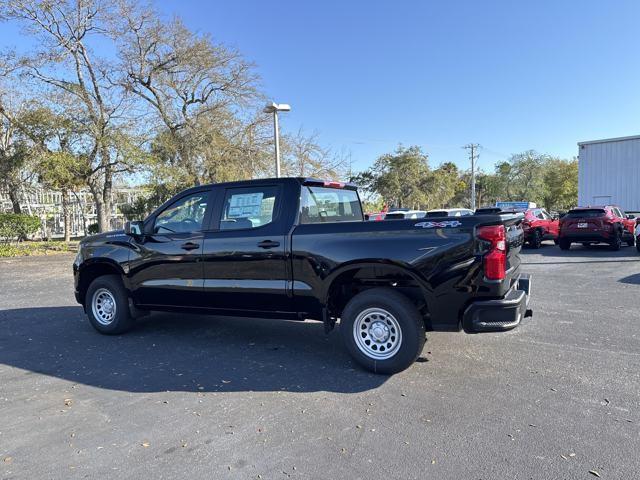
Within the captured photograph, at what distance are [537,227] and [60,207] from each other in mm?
24230

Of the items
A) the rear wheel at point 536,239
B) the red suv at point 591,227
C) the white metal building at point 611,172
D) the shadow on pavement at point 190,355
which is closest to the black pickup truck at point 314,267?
the shadow on pavement at point 190,355

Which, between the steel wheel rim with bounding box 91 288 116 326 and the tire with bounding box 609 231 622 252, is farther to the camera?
the tire with bounding box 609 231 622 252

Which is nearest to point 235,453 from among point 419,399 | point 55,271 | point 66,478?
point 66,478

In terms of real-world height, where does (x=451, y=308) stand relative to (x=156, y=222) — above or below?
below

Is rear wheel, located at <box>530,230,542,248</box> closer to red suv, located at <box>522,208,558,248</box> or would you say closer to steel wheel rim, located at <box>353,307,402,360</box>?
red suv, located at <box>522,208,558,248</box>

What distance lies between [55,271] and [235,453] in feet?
40.7

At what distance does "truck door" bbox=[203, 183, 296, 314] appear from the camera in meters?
4.87

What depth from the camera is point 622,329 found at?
5.82 meters

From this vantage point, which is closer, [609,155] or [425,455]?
[425,455]

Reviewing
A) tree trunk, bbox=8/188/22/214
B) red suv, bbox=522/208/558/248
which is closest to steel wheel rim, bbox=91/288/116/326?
red suv, bbox=522/208/558/248

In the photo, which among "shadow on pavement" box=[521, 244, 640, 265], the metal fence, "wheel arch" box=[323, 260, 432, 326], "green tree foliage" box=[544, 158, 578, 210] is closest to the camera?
"wheel arch" box=[323, 260, 432, 326]

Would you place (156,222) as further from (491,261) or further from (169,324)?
(491,261)

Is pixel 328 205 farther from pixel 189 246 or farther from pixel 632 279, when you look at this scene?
pixel 632 279

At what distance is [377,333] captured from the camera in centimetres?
449
